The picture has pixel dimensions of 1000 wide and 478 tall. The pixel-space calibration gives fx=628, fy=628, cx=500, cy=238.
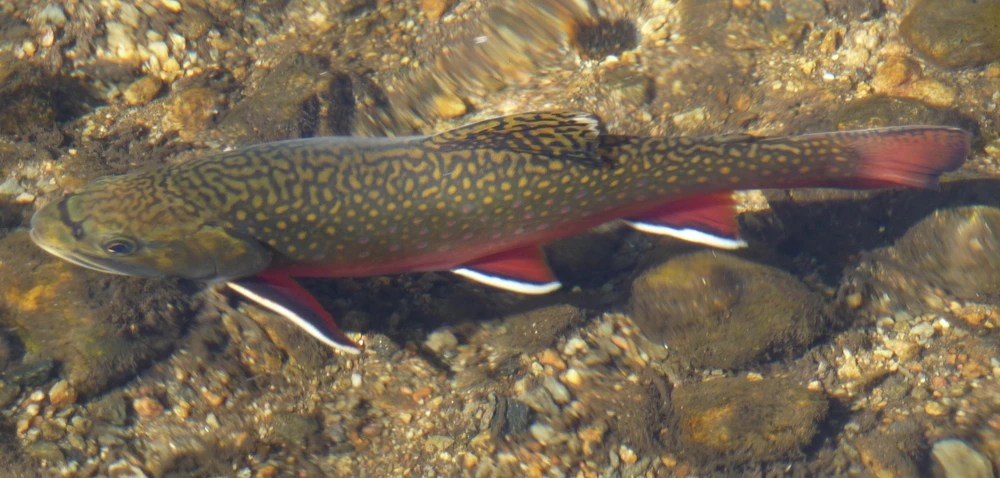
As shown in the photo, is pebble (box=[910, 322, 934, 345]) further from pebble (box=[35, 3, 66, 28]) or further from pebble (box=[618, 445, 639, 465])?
pebble (box=[35, 3, 66, 28])

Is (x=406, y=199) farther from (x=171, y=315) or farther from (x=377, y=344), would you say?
(x=171, y=315)


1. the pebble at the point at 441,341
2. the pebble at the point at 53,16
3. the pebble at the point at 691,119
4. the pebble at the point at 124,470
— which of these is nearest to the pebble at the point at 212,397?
the pebble at the point at 124,470

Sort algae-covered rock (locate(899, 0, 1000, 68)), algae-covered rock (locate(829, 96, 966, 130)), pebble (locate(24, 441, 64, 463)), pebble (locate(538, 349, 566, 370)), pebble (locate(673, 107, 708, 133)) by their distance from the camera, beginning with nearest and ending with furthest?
pebble (locate(24, 441, 64, 463))
pebble (locate(538, 349, 566, 370))
algae-covered rock (locate(829, 96, 966, 130))
algae-covered rock (locate(899, 0, 1000, 68))
pebble (locate(673, 107, 708, 133))

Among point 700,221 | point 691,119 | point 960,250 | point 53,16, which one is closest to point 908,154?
point 960,250

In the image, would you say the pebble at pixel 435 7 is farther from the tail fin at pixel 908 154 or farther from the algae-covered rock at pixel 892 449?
the algae-covered rock at pixel 892 449

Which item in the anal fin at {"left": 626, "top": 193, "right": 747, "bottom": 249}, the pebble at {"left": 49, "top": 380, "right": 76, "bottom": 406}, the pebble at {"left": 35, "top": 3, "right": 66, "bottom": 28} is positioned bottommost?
the pebble at {"left": 49, "top": 380, "right": 76, "bottom": 406}

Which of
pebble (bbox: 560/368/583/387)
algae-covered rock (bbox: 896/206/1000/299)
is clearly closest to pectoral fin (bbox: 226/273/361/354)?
pebble (bbox: 560/368/583/387)

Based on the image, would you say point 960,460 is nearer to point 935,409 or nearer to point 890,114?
point 935,409
